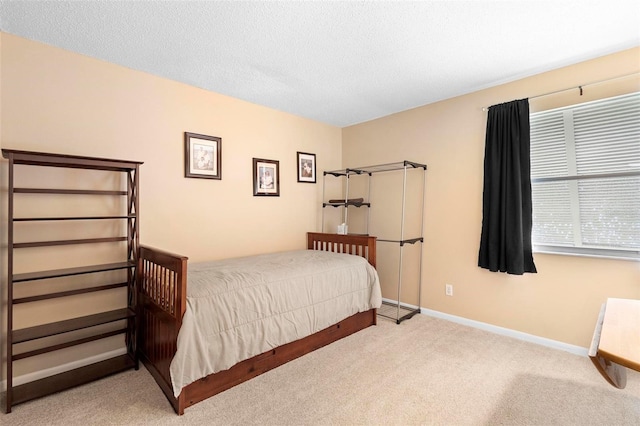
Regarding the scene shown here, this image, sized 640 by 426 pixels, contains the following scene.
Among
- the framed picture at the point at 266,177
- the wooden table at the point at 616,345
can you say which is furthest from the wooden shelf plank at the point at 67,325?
the wooden table at the point at 616,345

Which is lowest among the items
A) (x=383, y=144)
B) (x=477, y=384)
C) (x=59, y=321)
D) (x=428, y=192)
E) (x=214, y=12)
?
(x=477, y=384)

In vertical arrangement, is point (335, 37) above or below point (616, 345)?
above

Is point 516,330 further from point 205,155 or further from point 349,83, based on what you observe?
point 205,155

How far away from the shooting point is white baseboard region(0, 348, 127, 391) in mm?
2033

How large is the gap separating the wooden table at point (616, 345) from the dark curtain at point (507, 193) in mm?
1461

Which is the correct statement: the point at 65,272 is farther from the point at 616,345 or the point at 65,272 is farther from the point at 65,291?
the point at 616,345

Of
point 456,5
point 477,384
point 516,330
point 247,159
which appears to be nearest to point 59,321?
point 247,159

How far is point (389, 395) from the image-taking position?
193cm

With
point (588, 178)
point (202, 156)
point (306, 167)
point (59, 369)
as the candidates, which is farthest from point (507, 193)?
point (59, 369)

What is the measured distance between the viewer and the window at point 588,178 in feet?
7.41

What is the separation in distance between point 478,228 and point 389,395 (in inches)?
71.4

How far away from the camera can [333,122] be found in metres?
4.10

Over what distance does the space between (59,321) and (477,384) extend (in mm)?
2870

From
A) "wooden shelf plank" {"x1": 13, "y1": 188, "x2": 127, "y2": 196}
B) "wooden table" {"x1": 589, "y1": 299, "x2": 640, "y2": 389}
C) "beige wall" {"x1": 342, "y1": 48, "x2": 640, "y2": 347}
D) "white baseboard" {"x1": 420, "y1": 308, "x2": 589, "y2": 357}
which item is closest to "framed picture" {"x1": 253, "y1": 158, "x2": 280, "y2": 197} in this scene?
"beige wall" {"x1": 342, "y1": 48, "x2": 640, "y2": 347}
